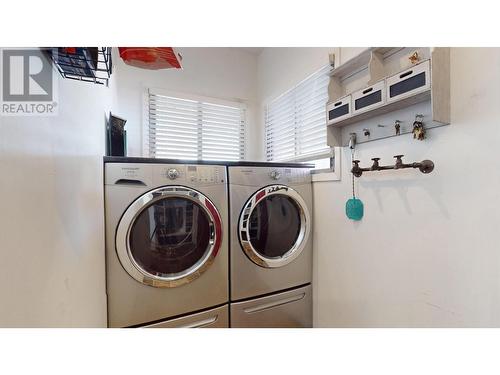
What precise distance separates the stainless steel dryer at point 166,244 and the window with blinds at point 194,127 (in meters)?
0.96

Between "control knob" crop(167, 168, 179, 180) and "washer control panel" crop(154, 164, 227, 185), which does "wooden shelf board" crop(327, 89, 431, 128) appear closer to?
"washer control panel" crop(154, 164, 227, 185)

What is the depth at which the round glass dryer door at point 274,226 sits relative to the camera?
4.30 feet

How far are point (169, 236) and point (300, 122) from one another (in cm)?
131

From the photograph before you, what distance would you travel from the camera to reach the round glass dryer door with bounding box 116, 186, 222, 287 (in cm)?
108

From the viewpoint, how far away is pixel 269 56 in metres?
2.12

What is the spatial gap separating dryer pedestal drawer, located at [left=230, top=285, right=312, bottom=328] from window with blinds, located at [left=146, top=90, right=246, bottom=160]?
4.59 feet

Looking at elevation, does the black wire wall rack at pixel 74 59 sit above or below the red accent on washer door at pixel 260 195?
above

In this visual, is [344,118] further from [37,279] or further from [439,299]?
[37,279]

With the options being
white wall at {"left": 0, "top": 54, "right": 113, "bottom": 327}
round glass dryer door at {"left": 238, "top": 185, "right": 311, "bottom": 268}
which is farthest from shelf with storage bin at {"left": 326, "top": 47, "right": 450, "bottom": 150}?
white wall at {"left": 0, "top": 54, "right": 113, "bottom": 327}

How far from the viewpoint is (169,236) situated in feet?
3.90

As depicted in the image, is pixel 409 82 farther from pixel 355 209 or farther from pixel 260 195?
pixel 260 195

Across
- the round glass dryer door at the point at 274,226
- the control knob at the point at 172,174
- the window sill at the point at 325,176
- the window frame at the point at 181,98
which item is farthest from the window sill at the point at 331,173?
the window frame at the point at 181,98

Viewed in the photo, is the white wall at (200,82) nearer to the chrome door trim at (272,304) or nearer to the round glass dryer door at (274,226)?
the round glass dryer door at (274,226)
